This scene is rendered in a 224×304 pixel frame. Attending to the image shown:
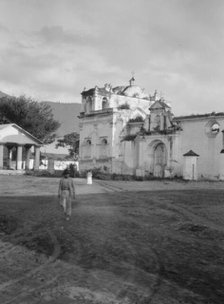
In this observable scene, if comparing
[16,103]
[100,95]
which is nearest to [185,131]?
[100,95]

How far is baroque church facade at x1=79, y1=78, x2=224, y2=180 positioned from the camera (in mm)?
36281

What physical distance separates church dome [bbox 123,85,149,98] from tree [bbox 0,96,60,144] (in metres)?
12.6

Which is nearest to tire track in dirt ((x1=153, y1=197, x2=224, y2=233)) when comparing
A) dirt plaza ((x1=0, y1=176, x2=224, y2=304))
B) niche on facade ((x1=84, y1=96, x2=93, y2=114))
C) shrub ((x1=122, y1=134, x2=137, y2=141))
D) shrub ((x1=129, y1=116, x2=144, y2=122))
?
dirt plaza ((x1=0, y1=176, x2=224, y2=304))

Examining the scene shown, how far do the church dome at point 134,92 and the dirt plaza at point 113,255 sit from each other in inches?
1354

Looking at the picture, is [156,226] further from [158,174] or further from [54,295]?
[158,174]

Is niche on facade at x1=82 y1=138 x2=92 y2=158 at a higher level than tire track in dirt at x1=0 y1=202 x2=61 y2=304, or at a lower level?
higher

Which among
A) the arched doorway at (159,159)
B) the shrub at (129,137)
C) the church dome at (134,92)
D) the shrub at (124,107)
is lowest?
the arched doorway at (159,159)

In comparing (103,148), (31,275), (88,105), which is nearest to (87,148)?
(103,148)

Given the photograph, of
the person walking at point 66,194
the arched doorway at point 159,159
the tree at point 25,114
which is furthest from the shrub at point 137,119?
the person walking at point 66,194

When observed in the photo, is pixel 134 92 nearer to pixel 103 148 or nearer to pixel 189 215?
pixel 103 148

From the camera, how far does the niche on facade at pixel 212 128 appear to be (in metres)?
35.9

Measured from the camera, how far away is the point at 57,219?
43.1 feet

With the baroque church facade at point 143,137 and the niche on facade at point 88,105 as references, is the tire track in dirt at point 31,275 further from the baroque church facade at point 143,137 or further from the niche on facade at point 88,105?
the niche on facade at point 88,105

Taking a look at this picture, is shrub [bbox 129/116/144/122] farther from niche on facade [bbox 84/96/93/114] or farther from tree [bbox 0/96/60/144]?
tree [bbox 0/96/60/144]
